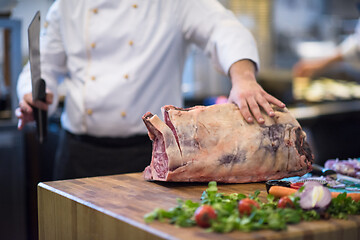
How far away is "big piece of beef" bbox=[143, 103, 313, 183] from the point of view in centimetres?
169

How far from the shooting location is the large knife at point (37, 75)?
1.94 m

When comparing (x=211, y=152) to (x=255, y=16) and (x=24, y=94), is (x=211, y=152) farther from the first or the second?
(x=255, y=16)

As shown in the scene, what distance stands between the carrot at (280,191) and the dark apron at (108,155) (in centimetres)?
96

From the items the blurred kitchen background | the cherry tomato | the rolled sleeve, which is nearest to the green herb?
the cherry tomato

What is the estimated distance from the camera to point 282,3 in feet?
27.8

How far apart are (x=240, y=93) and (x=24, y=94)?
951mm

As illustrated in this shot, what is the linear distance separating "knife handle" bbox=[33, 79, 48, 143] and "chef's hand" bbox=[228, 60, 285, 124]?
75 centimetres

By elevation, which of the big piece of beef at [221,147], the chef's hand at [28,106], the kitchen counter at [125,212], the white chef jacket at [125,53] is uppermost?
the white chef jacket at [125,53]

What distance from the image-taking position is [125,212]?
51.5 inches

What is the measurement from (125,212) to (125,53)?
115 centimetres

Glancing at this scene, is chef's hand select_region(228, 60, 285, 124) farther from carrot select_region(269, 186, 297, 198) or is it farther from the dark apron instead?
the dark apron

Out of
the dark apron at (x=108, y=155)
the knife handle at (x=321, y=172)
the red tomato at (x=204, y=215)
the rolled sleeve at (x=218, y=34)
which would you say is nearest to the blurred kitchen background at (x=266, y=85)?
the rolled sleeve at (x=218, y=34)

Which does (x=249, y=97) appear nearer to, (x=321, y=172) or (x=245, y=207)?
(x=321, y=172)

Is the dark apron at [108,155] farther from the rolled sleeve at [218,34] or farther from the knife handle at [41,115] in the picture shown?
the rolled sleeve at [218,34]
